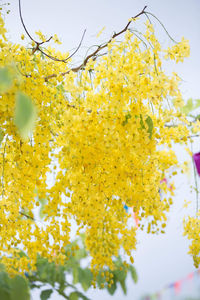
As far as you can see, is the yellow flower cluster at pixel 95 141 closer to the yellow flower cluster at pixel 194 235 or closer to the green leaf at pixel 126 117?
the green leaf at pixel 126 117

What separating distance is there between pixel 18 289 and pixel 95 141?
34 centimetres

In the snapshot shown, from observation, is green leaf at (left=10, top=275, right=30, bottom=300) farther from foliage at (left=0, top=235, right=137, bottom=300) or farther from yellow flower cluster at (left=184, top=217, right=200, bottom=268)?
yellow flower cluster at (left=184, top=217, right=200, bottom=268)

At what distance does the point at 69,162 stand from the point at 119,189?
12 cm

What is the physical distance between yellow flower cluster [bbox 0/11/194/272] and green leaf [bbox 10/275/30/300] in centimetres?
3

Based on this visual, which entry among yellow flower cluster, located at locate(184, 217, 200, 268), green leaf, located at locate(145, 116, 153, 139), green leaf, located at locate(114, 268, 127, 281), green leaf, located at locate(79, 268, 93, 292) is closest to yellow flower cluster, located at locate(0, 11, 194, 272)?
green leaf, located at locate(145, 116, 153, 139)

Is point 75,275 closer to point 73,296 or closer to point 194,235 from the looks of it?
point 73,296

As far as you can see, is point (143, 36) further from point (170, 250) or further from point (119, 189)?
point (170, 250)

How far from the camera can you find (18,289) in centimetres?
67

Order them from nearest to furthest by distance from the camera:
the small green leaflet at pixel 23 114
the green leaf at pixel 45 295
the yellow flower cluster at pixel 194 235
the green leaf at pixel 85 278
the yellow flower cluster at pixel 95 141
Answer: the small green leaflet at pixel 23 114 < the yellow flower cluster at pixel 95 141 < the yellow flower cluster at pixel 194 235 < the green leaf at pixel 45 295 < the green leaf at pixel 85 278

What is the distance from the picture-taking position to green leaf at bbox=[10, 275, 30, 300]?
0.67 m

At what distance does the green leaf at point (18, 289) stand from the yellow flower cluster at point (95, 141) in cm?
3

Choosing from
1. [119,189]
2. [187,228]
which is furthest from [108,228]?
[187,228]

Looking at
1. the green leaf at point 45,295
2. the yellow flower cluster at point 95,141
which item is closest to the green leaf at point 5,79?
the yellow flower cluster at point 95,141

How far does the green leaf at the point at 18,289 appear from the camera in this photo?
67cm
